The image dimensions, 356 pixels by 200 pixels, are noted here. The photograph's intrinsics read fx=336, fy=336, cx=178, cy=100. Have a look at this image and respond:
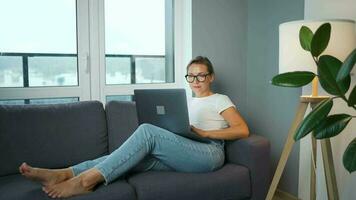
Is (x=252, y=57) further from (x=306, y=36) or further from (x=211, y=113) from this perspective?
(x=306, y=36)

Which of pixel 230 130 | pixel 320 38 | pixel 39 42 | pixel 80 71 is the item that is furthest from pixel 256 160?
pixel 39 42

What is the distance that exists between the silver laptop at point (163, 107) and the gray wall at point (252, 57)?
101cm

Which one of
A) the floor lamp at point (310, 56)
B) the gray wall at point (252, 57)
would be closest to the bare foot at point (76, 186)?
the floor lamp at point (310, 56)

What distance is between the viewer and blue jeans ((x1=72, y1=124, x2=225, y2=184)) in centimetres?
182

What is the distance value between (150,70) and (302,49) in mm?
1379

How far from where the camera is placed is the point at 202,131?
2.09 metres

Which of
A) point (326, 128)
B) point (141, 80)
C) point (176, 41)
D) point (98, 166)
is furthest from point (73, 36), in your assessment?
point (326, 128)

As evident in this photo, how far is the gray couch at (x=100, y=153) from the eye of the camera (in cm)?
179

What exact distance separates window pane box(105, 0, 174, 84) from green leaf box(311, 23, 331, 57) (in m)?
1.61

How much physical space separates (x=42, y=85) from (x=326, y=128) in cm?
199

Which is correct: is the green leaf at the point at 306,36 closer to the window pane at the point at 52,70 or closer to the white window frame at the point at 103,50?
the white window frame at the point at 103,50

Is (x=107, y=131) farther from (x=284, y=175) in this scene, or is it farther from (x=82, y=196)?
(x=284, y=175)

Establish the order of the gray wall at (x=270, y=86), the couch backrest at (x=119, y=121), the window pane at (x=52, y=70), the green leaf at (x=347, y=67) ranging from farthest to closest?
the gray wall at (x=270, y=86) → the window pane at (x=52, y=70) → the couch backrest at (x=119, y=121) → the green leaf at (x=347, y=67)

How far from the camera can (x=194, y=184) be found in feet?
6.13
